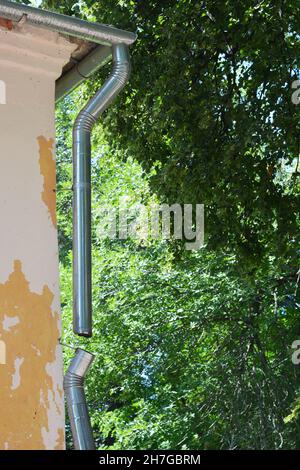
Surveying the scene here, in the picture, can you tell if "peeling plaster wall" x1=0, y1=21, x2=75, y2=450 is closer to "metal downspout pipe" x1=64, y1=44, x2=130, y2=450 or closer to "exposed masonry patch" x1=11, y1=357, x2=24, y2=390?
"exposed masonry patch" x1=11, y1=357, x2=24, y2=390

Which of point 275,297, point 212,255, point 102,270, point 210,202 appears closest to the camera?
point 210,202

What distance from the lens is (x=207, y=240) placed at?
9.16m

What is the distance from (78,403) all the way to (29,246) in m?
0.67

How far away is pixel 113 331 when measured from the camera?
1449cm

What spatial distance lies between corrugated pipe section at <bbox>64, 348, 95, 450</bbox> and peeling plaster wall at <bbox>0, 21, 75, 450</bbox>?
9 centimetres

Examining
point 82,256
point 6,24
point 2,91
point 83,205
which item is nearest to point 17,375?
point 82,256

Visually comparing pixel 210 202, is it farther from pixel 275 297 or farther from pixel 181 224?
pixel 275 297

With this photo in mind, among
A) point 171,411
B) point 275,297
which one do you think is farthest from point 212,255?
point 171,411

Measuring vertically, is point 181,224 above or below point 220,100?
below

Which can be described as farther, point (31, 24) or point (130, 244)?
point (130, 244)

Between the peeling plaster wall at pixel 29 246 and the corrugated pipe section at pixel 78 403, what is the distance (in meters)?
0.09

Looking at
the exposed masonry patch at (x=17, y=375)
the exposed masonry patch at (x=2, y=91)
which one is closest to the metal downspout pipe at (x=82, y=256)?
the exposed masonry patch at (x=17, y=375)

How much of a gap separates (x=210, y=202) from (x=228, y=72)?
1.37 meters

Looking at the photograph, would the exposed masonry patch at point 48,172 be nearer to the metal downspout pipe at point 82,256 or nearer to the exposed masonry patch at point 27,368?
the metal downspout pipe at point 82,256
